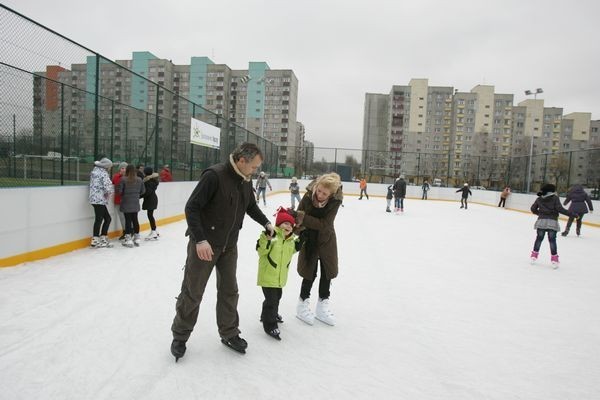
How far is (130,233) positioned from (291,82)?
72.0 meters

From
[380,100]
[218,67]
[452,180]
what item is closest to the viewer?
[452,180]

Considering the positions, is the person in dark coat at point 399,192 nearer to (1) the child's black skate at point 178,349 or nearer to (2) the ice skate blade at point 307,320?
(2) the ice skate blade at point 307,320

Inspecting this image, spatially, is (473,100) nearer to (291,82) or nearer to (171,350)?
(291,82)

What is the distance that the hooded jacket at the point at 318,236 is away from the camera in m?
2.92

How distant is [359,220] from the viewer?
36.1 ft

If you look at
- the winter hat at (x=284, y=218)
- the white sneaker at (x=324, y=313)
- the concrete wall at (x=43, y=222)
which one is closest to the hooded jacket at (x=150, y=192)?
the concrete wall at (x=43, y=222)

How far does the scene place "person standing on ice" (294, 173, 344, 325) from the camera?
2869mm

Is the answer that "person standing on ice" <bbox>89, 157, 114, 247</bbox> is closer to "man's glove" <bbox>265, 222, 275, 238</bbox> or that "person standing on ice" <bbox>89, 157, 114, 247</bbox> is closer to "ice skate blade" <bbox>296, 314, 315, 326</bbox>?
"ice skate blade" <bbox>296, 314, 315, 326</bbox>

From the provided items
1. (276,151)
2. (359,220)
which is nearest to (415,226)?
(359,220)

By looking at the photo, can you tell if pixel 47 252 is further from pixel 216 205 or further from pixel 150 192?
pixel 216 205

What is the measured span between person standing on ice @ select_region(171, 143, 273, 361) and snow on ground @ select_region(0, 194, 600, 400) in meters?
0.37

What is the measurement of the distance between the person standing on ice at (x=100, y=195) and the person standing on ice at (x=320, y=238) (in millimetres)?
3836

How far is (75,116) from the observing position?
28.7 feet

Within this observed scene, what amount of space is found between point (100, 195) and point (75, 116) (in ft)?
14.4
